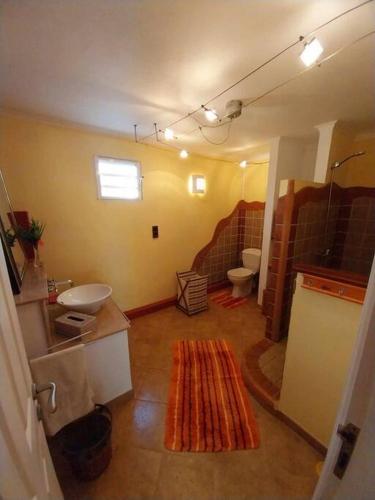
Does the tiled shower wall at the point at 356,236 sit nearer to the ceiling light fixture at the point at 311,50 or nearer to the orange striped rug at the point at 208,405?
the orange striped rug at the point at 208,405

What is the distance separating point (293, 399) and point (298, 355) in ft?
1.15

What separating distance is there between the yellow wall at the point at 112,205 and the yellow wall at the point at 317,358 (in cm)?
199

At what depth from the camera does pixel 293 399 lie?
1.39m

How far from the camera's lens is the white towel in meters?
1.04

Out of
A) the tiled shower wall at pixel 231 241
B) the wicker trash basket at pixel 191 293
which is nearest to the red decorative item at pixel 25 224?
the wicker trash basket at pixel 191 293

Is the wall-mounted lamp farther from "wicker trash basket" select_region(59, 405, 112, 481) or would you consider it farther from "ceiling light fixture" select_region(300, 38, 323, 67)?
"wicker trash basket" select_region(59, 405, 112, 481)

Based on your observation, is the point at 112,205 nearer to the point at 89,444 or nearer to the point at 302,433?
the point at 89,444

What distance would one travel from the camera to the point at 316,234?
2365 millimetres

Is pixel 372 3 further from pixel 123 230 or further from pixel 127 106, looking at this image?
pixel 123 230

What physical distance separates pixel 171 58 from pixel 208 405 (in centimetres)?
234

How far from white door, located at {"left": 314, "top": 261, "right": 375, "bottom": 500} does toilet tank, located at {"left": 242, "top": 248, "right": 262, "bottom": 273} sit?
9.62ft

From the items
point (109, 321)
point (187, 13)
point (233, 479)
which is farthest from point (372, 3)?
point (233, 479)

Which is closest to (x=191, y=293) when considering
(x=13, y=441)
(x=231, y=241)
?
(x=231, y=241)

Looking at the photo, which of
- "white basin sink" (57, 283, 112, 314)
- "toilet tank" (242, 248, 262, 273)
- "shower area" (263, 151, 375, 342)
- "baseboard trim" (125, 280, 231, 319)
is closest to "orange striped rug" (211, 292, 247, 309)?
"toilet tank" (242, 248, 262, 273)
